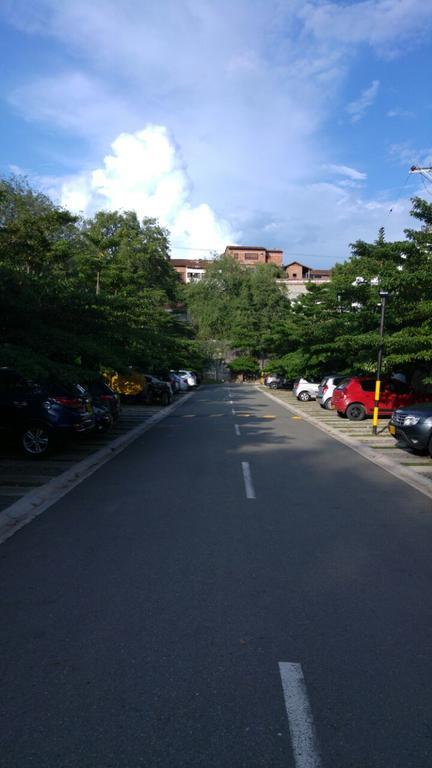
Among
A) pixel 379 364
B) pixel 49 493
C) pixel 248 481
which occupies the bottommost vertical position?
pixel 49 493

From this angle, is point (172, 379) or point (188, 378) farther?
point (188, 378)

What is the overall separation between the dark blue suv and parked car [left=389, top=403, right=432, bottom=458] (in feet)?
23.1

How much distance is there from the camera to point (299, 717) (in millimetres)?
3160

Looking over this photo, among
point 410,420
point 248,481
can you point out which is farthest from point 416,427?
point 248,481

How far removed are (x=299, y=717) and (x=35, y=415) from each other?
9.57 metres

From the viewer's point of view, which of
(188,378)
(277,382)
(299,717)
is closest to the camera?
(299,717)

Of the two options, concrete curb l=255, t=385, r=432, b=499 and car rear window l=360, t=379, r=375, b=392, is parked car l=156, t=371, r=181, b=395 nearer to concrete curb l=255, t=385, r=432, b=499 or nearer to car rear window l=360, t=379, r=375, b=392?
car rear window l=360, t=379, r=375, b=392

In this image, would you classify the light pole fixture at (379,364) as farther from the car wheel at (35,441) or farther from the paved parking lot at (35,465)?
the car wheel at (35,441)

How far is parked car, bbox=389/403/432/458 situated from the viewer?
1227 centimetres

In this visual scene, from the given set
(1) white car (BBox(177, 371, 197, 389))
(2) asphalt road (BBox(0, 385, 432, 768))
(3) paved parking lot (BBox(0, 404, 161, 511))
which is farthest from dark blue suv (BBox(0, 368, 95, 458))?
(1) white car (BBox(177, 371, 197, 389))

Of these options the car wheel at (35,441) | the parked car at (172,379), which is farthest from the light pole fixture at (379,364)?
the parked car at (172,379)

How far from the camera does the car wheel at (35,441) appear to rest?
1179 cm

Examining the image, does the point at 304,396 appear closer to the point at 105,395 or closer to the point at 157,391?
the point at 157,391

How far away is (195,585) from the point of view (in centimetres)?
507
